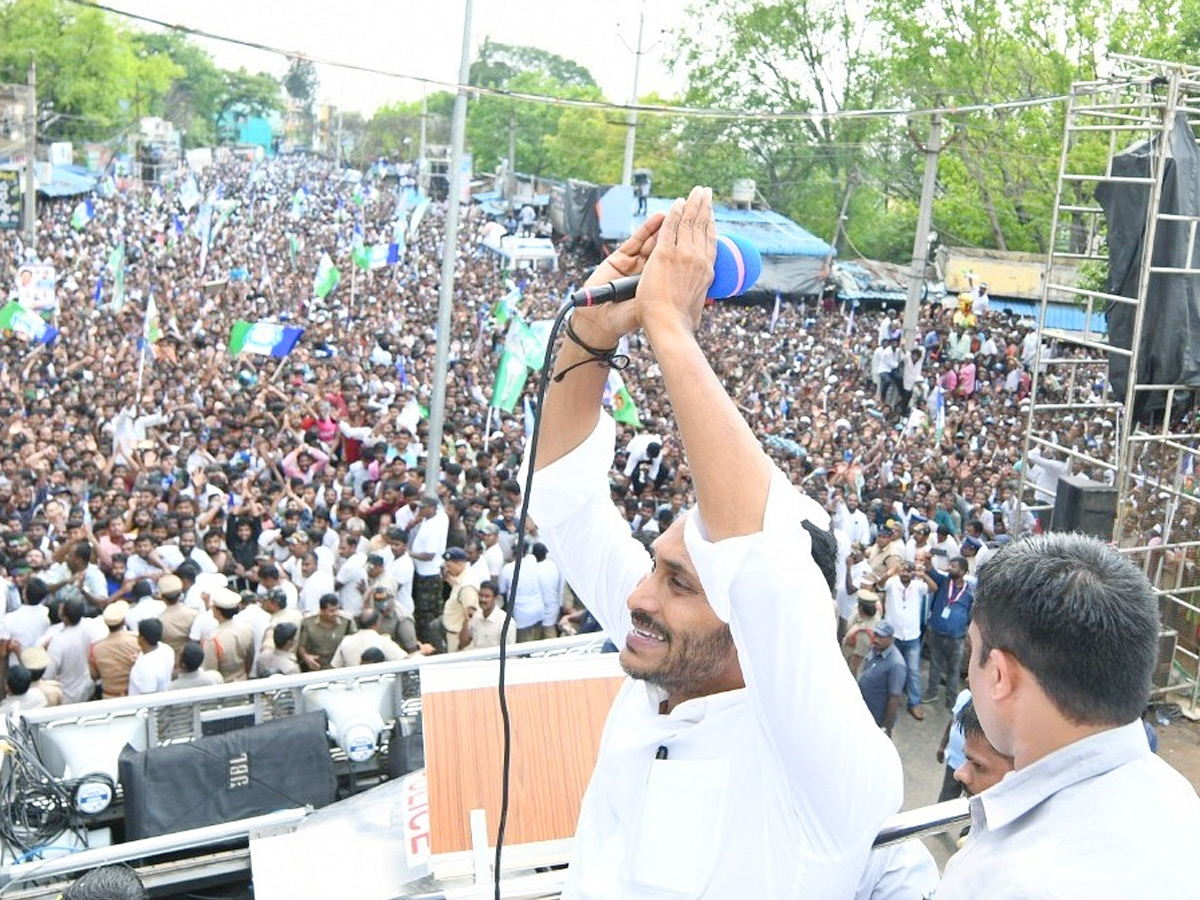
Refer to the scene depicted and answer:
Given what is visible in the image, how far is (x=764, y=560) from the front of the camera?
1.48 m

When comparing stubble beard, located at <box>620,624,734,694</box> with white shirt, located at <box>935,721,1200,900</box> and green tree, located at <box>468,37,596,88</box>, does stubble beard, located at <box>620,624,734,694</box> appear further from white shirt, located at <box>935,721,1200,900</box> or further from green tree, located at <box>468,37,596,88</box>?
green tree, located at <box>468,37,596,88</box>

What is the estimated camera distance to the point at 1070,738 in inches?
54.7

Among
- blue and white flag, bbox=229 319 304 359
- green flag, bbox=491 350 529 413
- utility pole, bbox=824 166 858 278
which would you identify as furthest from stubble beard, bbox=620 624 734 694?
utility pole, bbox=824 166 858 278

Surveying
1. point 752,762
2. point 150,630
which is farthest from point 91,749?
point 752,762

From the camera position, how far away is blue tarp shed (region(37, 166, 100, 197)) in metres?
39.2

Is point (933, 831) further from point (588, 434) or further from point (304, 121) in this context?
point (304, 121)

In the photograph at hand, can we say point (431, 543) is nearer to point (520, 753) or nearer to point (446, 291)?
point (446, 291)

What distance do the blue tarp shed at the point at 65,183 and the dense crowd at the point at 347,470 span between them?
15.7 m

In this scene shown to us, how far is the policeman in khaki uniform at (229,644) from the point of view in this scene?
6883mm

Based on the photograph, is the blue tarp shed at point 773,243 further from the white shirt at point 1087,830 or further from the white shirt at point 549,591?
the white shirt at point 1087,830

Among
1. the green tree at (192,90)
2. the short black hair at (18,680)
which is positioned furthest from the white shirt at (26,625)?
the green tree at (192,90)

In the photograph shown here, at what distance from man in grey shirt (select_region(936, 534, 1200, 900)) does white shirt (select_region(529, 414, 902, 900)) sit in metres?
0.17

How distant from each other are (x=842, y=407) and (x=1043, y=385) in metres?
3.25

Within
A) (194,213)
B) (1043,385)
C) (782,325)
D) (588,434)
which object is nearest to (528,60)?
(194,213)
